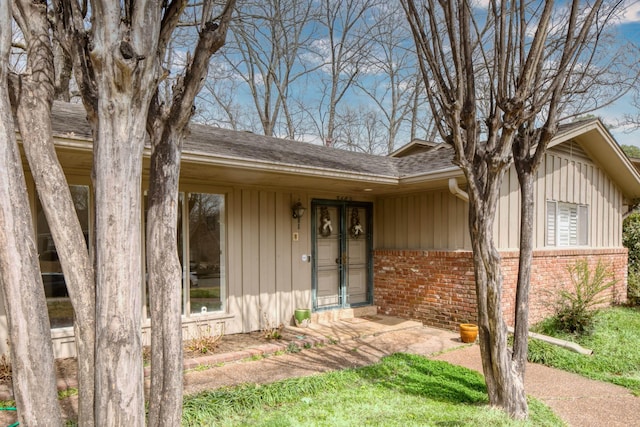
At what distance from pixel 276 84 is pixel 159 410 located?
1617 cm

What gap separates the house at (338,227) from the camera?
554 centimetres

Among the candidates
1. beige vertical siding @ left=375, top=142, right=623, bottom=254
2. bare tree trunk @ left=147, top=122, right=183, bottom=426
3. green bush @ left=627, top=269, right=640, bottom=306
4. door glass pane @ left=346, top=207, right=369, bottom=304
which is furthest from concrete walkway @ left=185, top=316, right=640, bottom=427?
green bush @ left=627, top=269, right=640, bottom=306

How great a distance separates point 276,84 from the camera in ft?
56.2

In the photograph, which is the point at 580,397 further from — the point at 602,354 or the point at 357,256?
the point at 357,256

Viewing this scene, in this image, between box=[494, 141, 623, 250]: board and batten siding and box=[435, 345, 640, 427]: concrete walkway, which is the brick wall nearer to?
box=[494, 141, 623, 250]: board and batten siding

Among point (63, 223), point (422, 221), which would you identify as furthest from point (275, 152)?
point (63, 223)

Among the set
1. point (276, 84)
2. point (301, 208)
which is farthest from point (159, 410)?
point (276, 84)

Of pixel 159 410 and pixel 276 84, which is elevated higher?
pixel 276 84

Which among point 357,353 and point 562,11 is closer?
point 562,11

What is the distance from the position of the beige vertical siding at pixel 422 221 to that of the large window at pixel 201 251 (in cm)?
341

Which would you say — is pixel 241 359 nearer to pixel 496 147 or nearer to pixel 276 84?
pixel 496 147

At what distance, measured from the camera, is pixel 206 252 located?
634 cm

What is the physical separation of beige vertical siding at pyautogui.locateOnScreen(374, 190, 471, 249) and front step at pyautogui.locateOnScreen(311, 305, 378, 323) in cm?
129

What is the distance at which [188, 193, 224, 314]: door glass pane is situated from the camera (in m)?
6.21
